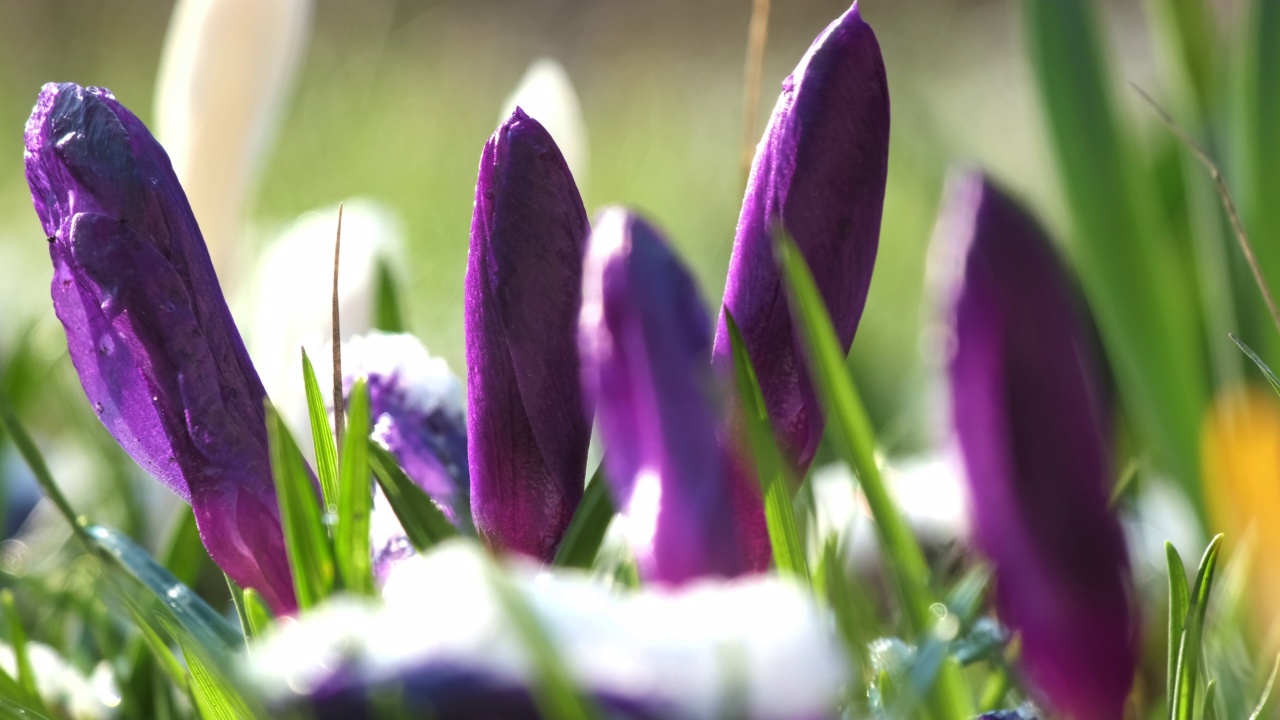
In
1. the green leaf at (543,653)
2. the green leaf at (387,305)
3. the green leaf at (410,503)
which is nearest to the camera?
the green leaf at (543,653)

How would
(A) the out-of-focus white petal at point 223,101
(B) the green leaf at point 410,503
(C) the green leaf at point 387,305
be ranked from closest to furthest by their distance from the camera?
(B) the green leaf at point 410,503 < (A) the out-of-focus white petal at point 223,101 < (C) the green leaf at point 387,305

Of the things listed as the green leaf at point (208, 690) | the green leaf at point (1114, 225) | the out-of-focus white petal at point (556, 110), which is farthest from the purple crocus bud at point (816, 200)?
the green leaf at point (1114, 225)

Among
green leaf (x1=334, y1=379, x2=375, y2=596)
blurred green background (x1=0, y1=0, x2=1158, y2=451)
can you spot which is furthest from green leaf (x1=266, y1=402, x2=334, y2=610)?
blurred green background (x1=0, y1=0, x2=1158, y2=451)

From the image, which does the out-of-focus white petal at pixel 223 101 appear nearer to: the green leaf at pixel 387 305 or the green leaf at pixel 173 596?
the green leaf at pixel 387 305

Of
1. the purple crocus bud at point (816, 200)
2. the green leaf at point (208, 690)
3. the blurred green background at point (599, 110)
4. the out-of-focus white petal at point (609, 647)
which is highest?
the blurred green background at point (599, 110)

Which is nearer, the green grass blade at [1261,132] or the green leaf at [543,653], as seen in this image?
the green leaf at [543,653]

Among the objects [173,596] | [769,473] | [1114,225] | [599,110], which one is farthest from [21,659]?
[599,110]

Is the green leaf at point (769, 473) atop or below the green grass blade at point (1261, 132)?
below
